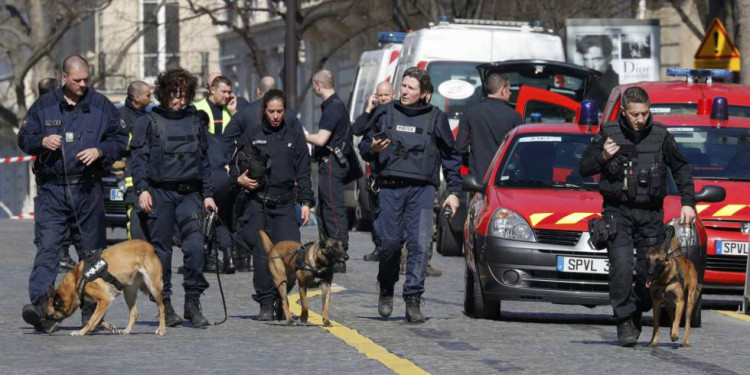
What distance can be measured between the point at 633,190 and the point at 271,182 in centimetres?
261

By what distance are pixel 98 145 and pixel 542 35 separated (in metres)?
13.8

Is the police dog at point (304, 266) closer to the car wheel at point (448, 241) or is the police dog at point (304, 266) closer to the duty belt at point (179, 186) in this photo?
the duty belt at point (179, 186)

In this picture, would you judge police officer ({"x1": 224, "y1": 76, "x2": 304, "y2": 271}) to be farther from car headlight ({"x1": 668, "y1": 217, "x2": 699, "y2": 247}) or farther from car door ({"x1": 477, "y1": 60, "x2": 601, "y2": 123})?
car door ({"x1": 477, "y1": 60, "x2": 601, "y2": 123})

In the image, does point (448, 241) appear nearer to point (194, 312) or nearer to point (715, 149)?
point (715, 149)

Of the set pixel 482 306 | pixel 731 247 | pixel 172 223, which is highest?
pixel 172 223

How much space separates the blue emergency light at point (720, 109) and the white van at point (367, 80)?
9798mm

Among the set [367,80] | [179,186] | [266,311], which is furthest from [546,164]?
[367,80]

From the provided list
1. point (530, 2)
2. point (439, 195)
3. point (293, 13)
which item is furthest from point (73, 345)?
point (530, 2)

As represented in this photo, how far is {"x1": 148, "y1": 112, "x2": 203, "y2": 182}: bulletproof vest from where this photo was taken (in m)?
11.7

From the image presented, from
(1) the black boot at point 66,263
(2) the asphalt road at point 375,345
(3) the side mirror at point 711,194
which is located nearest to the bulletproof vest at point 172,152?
(2) the asphalt road at point 375,345

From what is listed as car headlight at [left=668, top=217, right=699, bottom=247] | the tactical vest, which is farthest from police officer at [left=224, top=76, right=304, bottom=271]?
the tactical vest

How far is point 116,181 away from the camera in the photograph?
871 inches

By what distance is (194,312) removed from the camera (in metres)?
11.9

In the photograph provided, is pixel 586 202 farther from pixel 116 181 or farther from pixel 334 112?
pixel 116 181
